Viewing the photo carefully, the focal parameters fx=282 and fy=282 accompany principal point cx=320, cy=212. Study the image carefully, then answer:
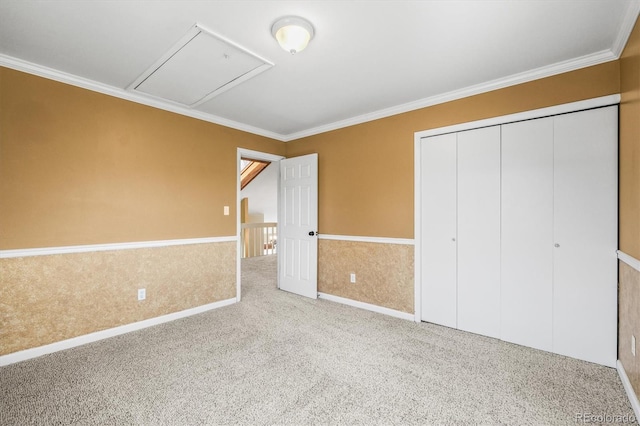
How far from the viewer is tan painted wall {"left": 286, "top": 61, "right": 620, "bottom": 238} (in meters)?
2.36

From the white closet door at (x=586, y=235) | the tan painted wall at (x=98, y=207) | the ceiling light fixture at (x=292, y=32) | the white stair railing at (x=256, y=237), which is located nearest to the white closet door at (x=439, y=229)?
the white closet door at (x=586, y=235)

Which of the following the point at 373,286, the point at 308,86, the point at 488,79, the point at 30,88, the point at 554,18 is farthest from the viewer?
the point at 373,286

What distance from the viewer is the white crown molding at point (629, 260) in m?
1.70

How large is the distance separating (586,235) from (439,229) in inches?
44.9

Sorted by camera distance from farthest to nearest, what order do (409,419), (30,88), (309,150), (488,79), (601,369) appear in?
1. (309,150)
2. (488,79)
3. (30,88)
4. (601,369)
5. (409,419)

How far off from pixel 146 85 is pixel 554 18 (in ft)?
10.8

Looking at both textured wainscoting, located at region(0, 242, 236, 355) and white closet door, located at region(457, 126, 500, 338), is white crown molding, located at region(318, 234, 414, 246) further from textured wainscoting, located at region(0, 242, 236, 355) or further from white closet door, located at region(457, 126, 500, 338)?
textured wainscoting, located at region(0, 242, 236, 355)

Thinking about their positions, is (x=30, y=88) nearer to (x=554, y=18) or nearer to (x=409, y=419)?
(x=409, y=419)

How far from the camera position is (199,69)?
241 cm

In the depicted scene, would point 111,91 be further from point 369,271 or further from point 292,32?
point 369,271

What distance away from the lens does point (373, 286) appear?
3512 millimetres

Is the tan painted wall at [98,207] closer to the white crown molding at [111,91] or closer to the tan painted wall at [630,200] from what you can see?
the white crown molding at [111,91]

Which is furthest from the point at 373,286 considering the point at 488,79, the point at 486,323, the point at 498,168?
the point at 488,79

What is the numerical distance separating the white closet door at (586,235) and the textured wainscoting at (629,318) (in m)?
0.10
